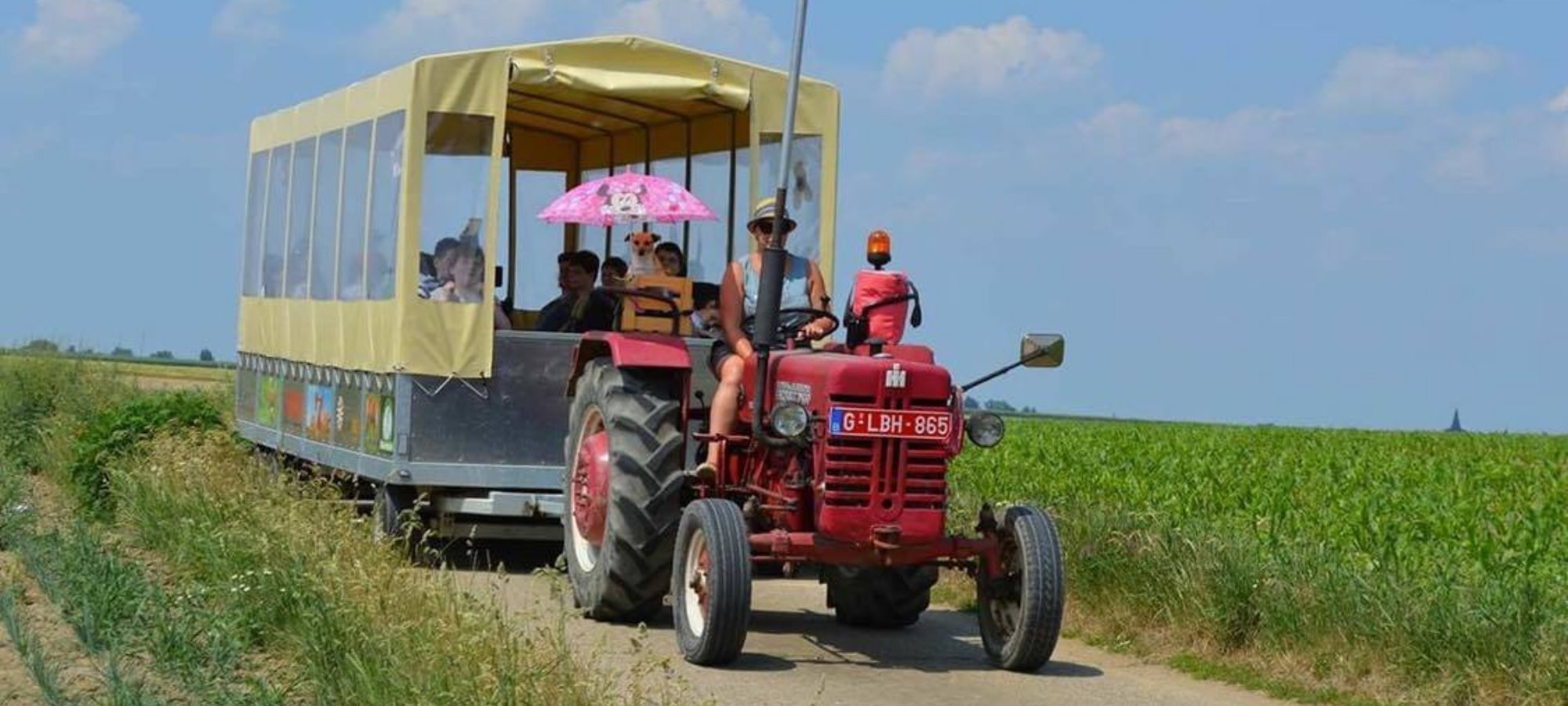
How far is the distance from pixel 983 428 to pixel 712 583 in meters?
1.35

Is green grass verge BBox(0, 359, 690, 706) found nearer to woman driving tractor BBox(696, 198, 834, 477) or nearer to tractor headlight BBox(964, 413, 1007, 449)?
woman driving tractor BBox(696, 198, 834, 477)

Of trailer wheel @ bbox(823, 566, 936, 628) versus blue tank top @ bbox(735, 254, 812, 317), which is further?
blue tank top @ bbox(735, 254, 812, 317)

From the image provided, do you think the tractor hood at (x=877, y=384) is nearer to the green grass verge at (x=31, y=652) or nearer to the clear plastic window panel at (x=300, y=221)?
the green grass verge at (x=31, y=652)

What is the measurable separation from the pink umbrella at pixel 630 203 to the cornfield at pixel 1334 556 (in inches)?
103

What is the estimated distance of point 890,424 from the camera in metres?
10.4

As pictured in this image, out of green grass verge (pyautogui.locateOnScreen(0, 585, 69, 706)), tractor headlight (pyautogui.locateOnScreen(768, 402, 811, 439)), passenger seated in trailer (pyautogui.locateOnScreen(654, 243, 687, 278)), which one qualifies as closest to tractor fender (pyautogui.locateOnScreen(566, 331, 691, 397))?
tractor headlight (pyautogui.locateOnScreen(768, 402, 811, 439))

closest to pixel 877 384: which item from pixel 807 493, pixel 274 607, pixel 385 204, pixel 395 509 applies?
pixel 807 493

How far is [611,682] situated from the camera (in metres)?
8.02

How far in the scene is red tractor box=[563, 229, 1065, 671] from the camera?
1038cm

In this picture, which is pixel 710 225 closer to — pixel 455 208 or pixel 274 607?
pixel 455 208

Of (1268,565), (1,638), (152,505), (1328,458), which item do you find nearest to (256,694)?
(1,638)

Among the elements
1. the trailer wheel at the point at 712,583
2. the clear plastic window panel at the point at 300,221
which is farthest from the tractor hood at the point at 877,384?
the clear plastic window panel at the point at 300,221

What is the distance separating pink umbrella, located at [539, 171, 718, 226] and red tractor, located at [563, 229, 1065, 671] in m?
3.46

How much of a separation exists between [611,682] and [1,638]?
13.4ft
